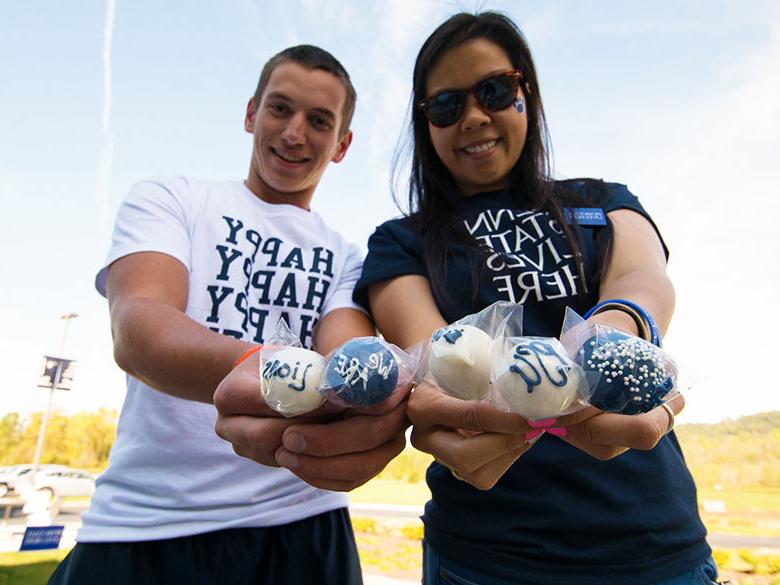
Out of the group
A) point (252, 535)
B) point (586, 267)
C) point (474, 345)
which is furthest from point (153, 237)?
point (586, 267)

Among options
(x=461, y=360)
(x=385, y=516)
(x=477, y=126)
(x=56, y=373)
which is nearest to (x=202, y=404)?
(x=461, y=360)

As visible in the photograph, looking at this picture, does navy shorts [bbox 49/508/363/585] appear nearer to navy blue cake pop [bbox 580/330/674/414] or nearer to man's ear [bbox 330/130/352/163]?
navy blue cake pop [bbox 580/330/674/414]

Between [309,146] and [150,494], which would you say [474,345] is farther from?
[309,146]

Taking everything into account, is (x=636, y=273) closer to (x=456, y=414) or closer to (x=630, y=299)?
(x=630, y=299)

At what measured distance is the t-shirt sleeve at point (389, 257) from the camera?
1.77 meters

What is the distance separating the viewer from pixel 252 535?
5.95 ft

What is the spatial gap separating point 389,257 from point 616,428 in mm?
1030

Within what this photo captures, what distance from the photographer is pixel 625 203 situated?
184 centimetres

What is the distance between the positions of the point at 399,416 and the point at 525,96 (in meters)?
1.51

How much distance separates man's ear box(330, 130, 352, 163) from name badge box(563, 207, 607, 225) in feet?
4.64

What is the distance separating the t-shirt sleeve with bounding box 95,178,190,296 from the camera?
1.79 meters

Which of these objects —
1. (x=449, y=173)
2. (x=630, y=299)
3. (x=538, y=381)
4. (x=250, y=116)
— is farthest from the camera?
(x=250, y=116)

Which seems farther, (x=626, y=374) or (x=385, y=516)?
(x=385, y=516)

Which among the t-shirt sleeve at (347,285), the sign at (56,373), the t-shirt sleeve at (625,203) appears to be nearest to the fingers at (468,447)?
the t-shirt sleeve at (347,285)
